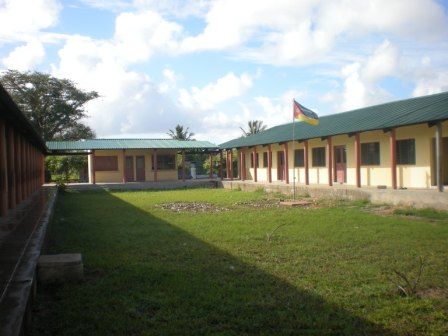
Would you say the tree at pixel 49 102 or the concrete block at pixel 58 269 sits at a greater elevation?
the tree at pixel 49 102

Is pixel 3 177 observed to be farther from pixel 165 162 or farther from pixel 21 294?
pixel 165 162

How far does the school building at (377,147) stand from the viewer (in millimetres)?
17125

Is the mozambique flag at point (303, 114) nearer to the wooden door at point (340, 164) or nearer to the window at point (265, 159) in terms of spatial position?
the wooden door at point (340, 164)

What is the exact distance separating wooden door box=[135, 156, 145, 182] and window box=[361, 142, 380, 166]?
709 inches

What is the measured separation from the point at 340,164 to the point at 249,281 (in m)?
18.0

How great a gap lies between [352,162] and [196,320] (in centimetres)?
1849

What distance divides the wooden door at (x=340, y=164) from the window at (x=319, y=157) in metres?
0.98

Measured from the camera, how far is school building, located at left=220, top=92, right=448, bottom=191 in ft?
56.2

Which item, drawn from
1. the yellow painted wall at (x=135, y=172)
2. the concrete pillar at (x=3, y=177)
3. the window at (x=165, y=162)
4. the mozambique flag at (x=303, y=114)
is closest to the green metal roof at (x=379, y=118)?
the mozambique flag at (x=303, y=114)

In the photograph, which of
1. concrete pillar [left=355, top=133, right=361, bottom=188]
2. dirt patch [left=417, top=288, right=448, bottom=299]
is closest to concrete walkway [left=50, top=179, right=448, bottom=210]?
concrete pillar [left=355, top=133, right=361, bottom=188]

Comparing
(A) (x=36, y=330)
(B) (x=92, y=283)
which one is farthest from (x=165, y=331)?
(B) (x=92, y=283)

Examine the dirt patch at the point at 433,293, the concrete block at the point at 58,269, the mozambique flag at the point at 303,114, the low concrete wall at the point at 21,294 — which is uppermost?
the mozambique flag at the point at 303,114

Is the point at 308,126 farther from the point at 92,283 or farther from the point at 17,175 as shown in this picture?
the point at 92,283

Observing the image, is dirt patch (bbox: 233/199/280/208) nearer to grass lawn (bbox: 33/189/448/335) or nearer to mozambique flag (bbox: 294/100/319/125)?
mozambique flag (bbox: 294/100/319/125)
